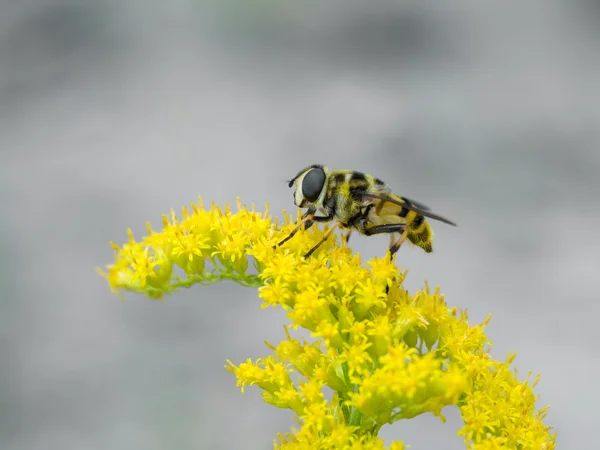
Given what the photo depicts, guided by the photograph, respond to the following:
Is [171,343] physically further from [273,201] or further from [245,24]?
[245,24]

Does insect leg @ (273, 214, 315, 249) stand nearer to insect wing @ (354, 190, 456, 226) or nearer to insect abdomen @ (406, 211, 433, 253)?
insect wing @ (354, 190, 456, 226)

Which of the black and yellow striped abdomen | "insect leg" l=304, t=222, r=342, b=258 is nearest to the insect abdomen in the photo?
the black and yellow striped abdomen

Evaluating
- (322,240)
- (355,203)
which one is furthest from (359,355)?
(355,203)

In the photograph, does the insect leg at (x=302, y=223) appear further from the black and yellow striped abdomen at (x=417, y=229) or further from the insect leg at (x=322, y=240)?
the black and yellow striped abdomen at (x=417, y=229)

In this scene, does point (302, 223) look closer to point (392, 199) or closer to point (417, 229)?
point (392, 199)

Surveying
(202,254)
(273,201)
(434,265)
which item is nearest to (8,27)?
(273,201)

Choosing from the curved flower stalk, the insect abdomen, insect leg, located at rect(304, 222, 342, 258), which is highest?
the insect abdomen

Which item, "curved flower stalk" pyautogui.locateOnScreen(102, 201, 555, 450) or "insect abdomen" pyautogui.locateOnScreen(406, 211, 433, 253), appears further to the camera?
"insect abdomen" pyautogui.locateOnScreen(406, 211, 433, 253)
